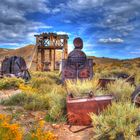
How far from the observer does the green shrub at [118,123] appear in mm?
5545

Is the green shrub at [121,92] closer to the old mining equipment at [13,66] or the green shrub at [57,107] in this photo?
the green shrub at [57,107]

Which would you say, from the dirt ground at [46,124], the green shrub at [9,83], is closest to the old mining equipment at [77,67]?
the green shrub at [9,83]

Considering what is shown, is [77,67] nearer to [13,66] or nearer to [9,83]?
[9,83]

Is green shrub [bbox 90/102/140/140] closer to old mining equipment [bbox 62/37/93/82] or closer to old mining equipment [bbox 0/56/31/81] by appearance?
old mining equipment [bbox 62/37/93/82]

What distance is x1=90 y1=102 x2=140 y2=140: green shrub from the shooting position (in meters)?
5.54

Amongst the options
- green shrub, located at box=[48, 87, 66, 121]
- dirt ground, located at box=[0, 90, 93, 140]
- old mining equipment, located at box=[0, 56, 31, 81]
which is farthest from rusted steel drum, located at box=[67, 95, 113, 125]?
old mining equipment, located at box=[0, 56, 31, 81]

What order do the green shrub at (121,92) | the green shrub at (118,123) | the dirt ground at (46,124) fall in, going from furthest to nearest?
the green shrub at (121,92) < the dirt ground at (46,124) < the green shrub at (118,123)

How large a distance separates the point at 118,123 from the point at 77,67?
21.9 ft

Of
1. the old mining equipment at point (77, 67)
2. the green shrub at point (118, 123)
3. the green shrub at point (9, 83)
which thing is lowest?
the green shrub at point (118, 123)

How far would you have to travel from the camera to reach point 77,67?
12.3 m

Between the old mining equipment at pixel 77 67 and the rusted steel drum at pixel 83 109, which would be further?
the old mining equipment at pixel 77 67

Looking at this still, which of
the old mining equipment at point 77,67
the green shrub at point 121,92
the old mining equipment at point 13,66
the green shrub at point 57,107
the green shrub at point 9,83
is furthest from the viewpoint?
the old mining equipment at point 13,66

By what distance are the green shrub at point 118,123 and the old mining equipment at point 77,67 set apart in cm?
588

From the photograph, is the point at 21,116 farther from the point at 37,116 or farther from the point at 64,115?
the point at 64,115
